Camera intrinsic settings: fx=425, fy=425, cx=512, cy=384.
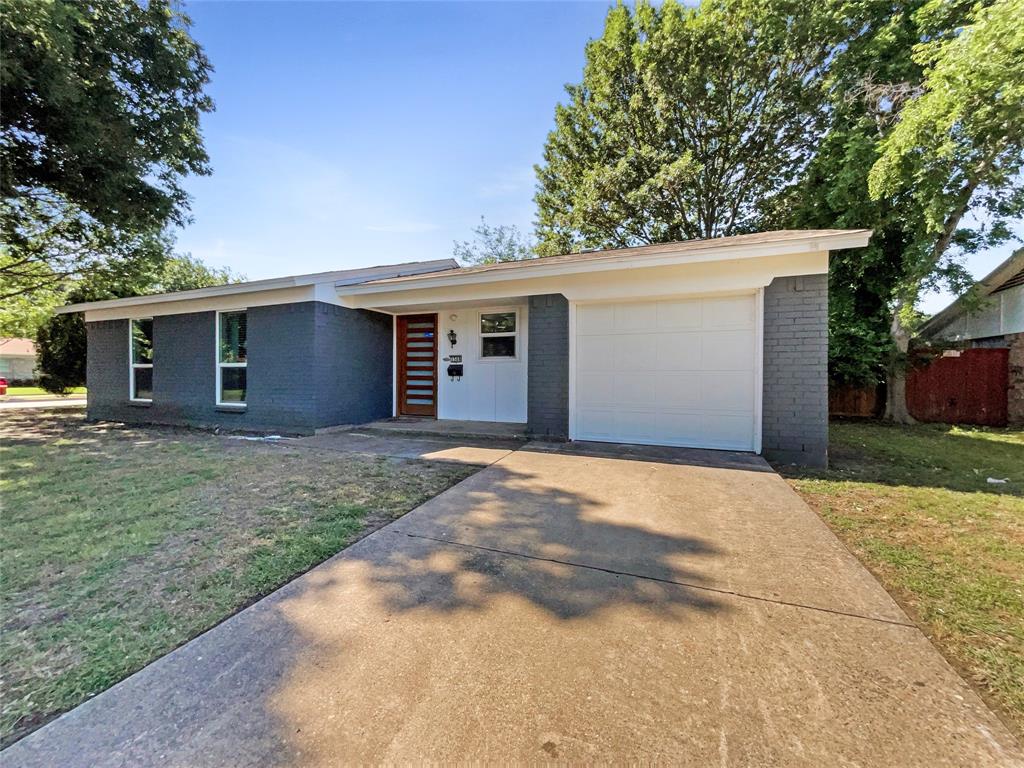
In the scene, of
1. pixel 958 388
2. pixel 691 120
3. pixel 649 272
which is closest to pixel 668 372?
pixel 649 272

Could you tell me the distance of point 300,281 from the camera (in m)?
7.41

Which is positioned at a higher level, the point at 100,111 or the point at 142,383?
the point at 100,111

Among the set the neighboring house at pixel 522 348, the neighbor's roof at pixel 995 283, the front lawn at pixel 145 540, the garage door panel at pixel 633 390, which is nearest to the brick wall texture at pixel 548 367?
the neighboring house at pixel 522 348

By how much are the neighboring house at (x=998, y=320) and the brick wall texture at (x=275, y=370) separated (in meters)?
12.9

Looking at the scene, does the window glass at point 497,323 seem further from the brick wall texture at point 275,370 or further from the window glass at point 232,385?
the window glass at point 232,385

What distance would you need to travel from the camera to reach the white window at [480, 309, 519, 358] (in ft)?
27.2

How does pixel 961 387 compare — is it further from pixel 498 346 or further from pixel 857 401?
pixel 498 346

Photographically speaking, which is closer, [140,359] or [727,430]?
[727,430]

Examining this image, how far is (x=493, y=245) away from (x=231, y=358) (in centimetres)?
1948

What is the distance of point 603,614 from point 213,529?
9.68 ft

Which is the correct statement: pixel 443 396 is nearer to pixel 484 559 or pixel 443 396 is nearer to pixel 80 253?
pixel 484 559

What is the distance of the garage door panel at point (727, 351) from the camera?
19.1 feet

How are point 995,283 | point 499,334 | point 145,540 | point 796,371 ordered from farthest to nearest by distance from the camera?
point 995,283
point 499,334
point 796,371
point 145,540

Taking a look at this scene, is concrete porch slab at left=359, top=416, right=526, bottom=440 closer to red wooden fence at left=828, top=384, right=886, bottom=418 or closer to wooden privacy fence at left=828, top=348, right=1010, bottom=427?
red wooden fence at left=828, top=384, right=886, bottom=418
